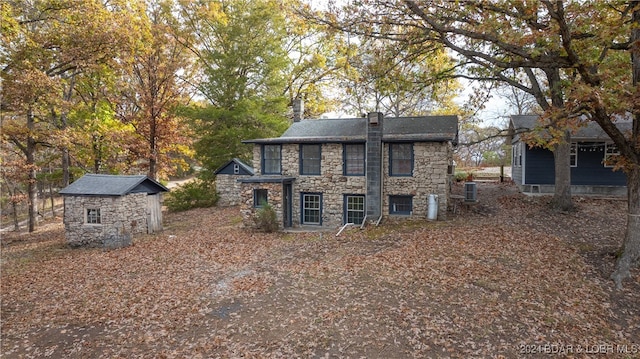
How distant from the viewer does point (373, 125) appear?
1536 centimetres

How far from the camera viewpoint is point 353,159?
53.3 feet

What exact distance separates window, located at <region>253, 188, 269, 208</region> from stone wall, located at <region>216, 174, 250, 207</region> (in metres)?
8.16

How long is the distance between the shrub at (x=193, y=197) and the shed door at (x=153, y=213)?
5.69m

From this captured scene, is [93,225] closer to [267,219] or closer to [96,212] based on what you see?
[96,212]

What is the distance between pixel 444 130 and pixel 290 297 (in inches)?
469

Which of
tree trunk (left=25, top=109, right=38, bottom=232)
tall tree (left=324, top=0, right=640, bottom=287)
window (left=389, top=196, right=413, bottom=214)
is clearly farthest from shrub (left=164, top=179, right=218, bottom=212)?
tall tree (left=324, top=0, right=640, bottom=287)

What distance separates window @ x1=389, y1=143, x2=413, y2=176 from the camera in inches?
609

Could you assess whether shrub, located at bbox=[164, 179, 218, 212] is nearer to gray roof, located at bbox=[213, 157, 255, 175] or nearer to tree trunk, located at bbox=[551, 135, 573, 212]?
gray roof, located at bbox=[213, 157, 255, 175]

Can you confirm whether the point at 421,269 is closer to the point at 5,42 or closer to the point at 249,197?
the point at 249,197

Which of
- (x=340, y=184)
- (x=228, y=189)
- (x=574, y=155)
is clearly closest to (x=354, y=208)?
(x=340, y=184)

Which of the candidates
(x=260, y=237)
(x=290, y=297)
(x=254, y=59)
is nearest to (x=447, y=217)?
(x=260, y=237)

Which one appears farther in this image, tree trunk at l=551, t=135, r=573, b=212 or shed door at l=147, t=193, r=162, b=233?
shed door at l=147, t=193, r=162, b=233

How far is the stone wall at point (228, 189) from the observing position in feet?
79.6

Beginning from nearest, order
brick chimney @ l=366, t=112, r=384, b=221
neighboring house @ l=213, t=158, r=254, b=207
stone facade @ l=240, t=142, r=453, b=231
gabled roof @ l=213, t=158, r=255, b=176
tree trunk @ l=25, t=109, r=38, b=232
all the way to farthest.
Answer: stone facade @ l=240, t=142, r=453, b=231
brick chimney @ l=366, t=112, r=384, b=221
tree trunk @ l=25, t=109, r=38, b=232
gabled roof @ l=213, t=158, r=255, b=176
neighboring house @ l=213, t=158, r=254, b=207
